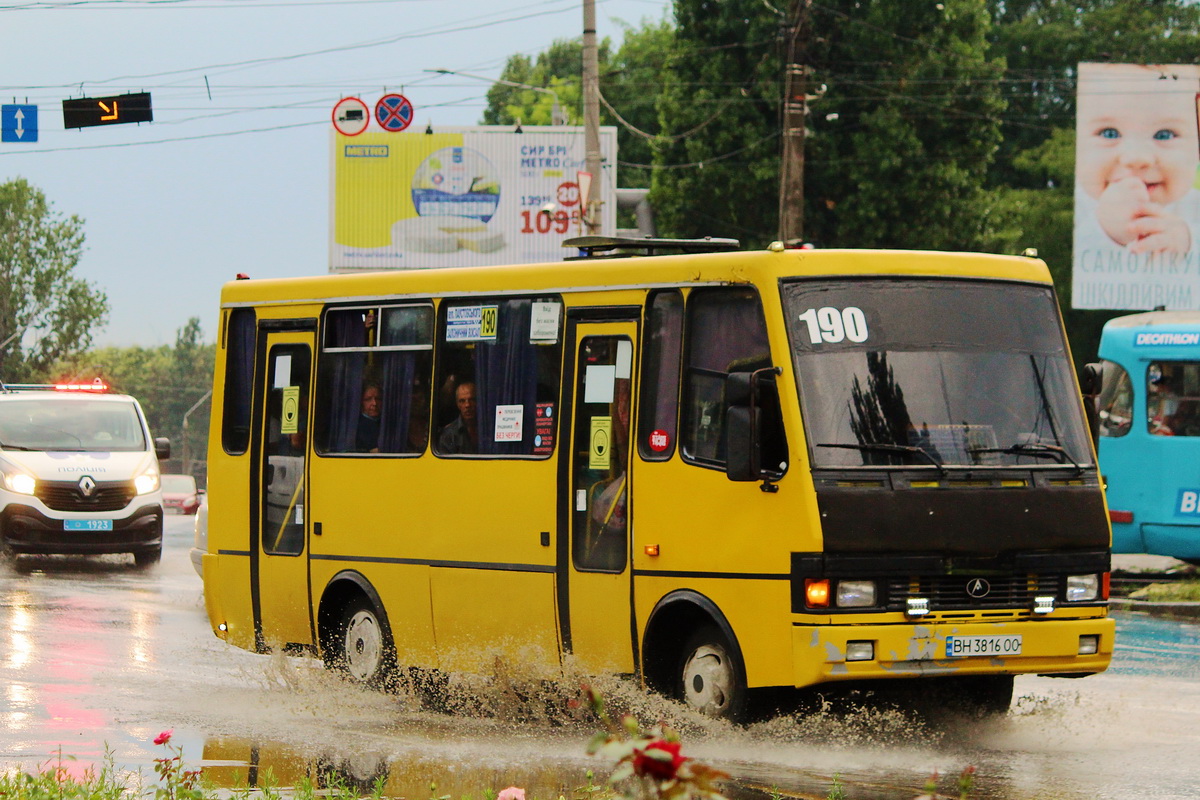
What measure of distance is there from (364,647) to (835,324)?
409 centimetres

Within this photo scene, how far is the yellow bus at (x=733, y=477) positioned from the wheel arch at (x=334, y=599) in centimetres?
10

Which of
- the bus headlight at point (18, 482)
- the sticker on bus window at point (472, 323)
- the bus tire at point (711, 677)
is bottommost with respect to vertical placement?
the bus headlight at point (18, 482)

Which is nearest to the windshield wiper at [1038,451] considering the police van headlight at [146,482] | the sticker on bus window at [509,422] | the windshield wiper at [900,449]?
the windshield wiper at [900,449]

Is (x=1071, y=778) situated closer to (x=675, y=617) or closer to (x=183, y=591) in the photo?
(x=675, y=617)

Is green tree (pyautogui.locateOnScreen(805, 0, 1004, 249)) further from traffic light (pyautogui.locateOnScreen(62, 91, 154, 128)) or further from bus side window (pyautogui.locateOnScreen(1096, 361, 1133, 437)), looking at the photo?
bus side window (pyautogui.locateOnScreen(1096, 361, 1133, 437))

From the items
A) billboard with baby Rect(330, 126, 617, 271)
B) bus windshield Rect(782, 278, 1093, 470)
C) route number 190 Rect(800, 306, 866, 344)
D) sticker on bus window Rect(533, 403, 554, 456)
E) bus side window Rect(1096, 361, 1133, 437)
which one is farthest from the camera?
billboard with baby Rect(330, 126, 617, 271)

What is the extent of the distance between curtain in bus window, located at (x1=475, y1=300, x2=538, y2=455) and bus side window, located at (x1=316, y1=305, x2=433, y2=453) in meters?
0.54

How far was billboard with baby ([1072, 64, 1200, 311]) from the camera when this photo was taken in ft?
116

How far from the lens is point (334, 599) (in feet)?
40.9

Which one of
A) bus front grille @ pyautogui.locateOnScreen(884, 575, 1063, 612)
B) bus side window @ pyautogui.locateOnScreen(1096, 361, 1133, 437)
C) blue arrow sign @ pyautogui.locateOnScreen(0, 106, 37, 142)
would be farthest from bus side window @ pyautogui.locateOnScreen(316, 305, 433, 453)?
blue arrow sign @ pyautogui.locateOnScreen(0, 106, 37, 142)

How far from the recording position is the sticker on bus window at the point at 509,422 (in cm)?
1111

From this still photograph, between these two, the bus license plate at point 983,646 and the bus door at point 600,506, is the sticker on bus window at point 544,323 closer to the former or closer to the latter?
the bus door at point 600,506

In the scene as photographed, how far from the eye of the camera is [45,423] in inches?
948

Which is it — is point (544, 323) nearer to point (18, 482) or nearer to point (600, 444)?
point (600, 444)
